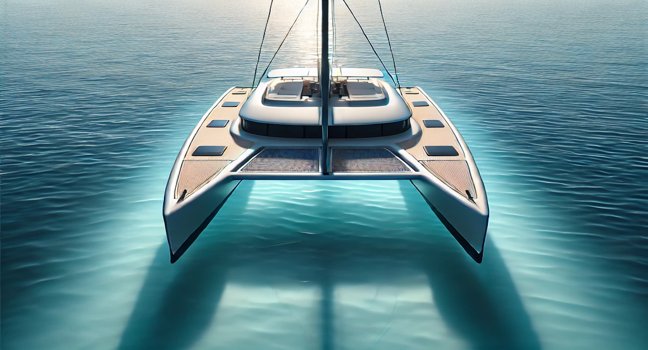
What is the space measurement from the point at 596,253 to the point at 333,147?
5945 mm

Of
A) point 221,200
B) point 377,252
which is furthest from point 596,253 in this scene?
point 221,200

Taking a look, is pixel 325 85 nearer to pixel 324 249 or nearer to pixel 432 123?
pixel 324 249

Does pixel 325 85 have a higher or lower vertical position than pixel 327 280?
higher

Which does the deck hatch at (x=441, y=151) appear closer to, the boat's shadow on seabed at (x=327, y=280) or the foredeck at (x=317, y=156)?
the foredeck at (x=317, y=156)

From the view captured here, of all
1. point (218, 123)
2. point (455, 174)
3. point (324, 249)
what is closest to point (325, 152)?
point (324, 249)

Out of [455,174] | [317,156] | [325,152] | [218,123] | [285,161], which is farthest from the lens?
[218,123]

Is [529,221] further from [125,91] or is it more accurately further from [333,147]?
[125,91]

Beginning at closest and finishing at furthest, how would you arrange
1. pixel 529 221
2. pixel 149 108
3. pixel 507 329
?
pixel 507 329, pixel 529 221, pixel 149 108

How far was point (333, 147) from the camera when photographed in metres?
11.2

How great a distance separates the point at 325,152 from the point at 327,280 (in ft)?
8.46

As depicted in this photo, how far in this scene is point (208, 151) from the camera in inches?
435

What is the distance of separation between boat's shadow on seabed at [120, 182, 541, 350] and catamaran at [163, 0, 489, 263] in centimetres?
57

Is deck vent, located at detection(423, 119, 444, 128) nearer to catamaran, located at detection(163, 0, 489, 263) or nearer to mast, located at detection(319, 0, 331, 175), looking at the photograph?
catamaran, located at detection(163, 0, 489, 263)

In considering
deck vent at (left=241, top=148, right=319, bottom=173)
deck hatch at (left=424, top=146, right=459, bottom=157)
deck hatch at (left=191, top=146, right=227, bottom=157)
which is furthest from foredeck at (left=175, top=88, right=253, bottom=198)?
deck hatch at (left=424, top=146, right=459, bottom=157)
